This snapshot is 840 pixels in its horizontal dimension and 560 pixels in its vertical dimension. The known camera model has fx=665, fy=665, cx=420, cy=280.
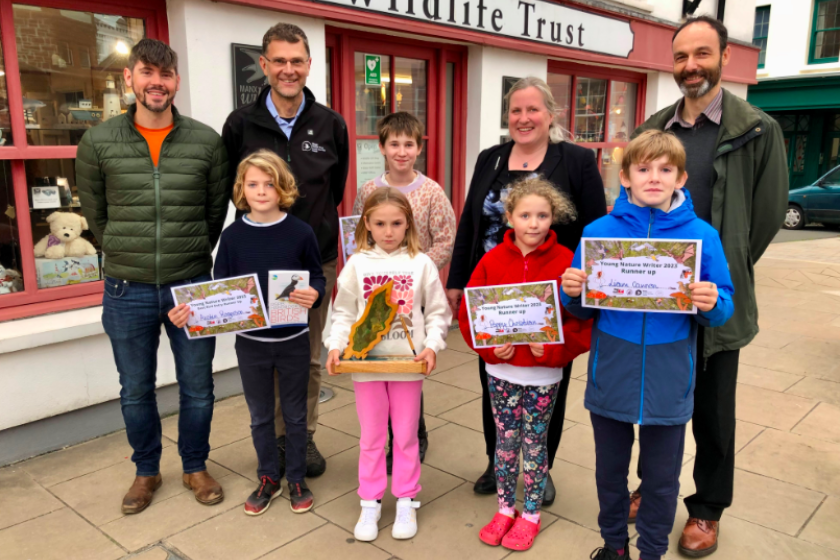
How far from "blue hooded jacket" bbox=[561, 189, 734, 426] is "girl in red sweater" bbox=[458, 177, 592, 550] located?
0.72 ft

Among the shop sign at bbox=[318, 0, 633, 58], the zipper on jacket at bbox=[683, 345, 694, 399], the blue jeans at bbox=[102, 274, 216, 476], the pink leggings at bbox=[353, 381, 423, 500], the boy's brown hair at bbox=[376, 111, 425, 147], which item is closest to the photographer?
the zipper on jacket at bbox=[683, 345, 694, 399]

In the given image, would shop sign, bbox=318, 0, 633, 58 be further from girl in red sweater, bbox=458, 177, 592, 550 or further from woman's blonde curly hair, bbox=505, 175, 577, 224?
girl in red sweater, bbox=458, 177, 592, 550

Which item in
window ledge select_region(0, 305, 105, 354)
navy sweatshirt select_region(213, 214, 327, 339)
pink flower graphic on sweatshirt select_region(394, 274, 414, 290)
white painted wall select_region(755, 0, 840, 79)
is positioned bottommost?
window ledge select_region(0, 305, 105, 354)

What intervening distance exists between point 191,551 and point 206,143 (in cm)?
182

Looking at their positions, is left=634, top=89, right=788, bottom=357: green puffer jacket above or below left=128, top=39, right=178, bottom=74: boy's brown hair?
below

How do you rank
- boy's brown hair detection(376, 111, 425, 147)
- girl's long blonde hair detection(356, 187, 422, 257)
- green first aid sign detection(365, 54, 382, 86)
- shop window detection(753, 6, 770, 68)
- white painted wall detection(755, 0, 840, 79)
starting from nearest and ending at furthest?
girl's long blonde hair detection(356, 187, 422, 257)
boy's brown hair detection(376, 111, 425, 147)
green first aid sign detection(365, 54, 382, 86)
white painted wall detection(755, 0, 840, 79)
shop window detection(753, 6, 770, 68)

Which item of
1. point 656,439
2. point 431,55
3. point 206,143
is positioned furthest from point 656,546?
point 431,55

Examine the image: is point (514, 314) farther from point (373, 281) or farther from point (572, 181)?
point (572, 181)

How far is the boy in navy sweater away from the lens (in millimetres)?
2945

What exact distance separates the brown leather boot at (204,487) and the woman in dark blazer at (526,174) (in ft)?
4.44

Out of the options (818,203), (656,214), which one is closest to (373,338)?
(656,214)

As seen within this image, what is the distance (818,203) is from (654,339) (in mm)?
15308

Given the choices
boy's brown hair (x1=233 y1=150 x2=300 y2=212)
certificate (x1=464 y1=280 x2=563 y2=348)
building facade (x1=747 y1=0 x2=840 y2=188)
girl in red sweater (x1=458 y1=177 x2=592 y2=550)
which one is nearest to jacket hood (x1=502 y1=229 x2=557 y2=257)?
girl in red sweater (x1=458 y1=177 x2=592 y2=550)

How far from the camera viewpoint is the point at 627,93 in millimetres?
8297
